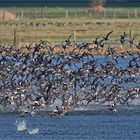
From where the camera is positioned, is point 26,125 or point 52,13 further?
point 52,13

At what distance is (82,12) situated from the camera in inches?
4109

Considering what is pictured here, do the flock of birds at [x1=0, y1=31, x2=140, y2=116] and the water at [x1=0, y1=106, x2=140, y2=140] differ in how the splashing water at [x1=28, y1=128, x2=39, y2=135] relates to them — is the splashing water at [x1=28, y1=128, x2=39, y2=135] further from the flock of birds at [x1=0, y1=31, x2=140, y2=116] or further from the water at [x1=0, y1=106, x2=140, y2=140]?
the flock of birds at [x1=0, y1=31, x2=140, y2=116]

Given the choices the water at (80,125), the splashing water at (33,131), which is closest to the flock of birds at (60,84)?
the water at (80,125)

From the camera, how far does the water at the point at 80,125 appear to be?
78.9 ft

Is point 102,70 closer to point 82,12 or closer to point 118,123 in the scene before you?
point 118,123

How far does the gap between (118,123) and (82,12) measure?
3099 inches

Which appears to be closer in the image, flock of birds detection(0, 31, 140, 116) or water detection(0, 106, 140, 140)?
water detection(0, 106, 140, 140)

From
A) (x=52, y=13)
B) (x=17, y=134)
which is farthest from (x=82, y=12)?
(x=17, y=134)

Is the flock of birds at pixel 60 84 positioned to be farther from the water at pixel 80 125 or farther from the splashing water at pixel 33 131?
the splashing water at pixel 33 131

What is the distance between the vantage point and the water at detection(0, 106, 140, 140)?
24062 mm

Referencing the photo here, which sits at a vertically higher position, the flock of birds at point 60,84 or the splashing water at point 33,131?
the flock of birds at point 60,84

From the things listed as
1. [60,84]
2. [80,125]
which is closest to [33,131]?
[80,125]

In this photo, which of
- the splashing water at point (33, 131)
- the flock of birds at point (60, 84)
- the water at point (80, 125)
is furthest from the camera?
the flock of birds at point (60, 84)

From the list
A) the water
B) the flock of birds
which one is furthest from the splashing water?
the flock of birds
